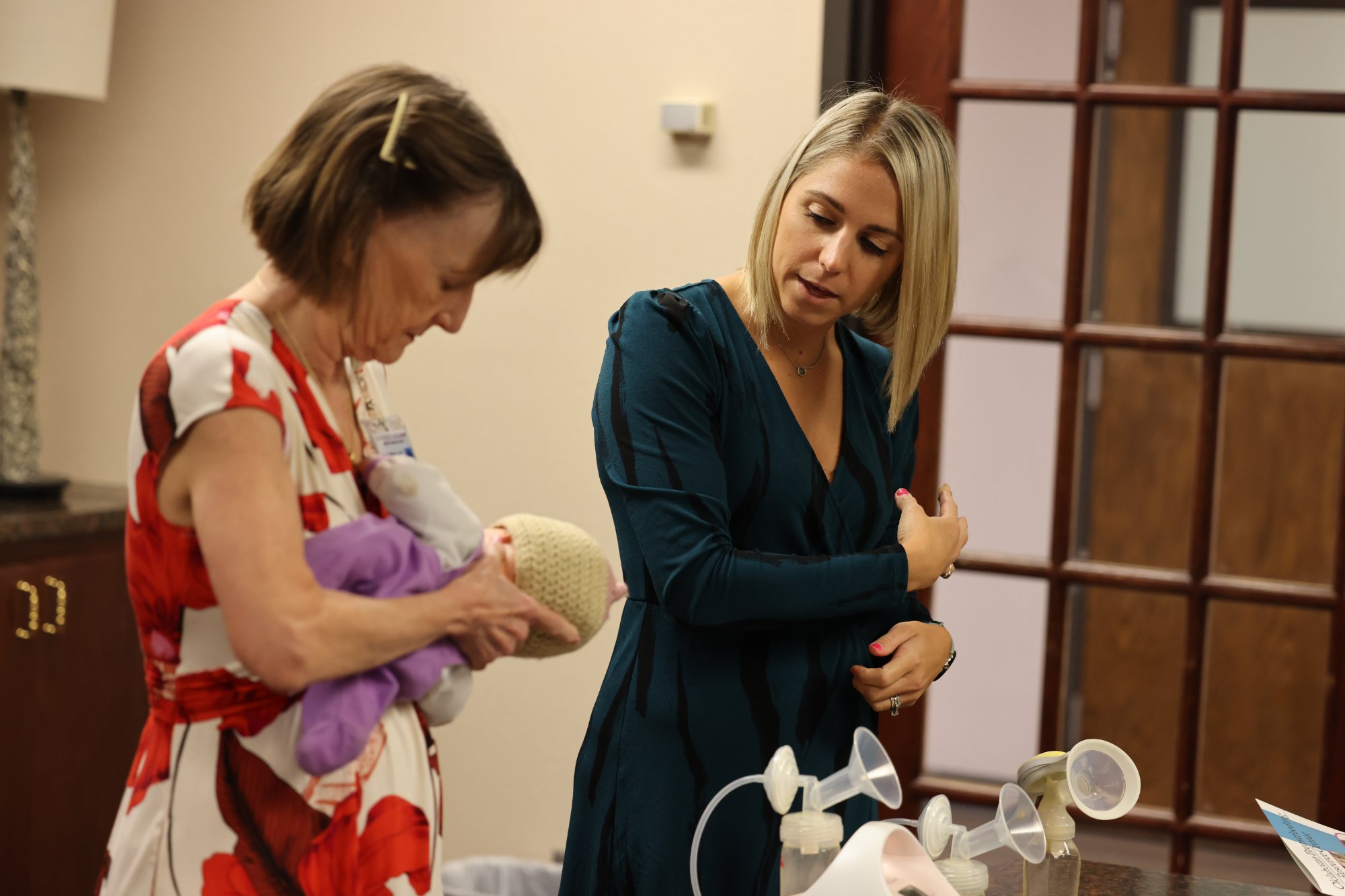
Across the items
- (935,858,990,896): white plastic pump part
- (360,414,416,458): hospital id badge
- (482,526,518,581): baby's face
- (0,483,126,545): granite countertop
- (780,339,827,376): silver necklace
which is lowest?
(935,858,990,896): white plastic pump part

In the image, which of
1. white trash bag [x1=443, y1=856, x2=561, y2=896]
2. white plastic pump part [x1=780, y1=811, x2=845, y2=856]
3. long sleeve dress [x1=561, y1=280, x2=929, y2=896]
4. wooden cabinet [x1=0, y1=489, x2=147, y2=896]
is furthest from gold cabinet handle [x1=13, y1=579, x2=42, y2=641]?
white plastic pump part [x1=780, y1=811, x2=845, y2=856]

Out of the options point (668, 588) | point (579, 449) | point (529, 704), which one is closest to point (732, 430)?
point (668, 588)

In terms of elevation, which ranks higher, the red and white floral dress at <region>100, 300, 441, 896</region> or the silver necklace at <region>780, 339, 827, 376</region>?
the silver necklace at <region>780, 339, 827, 376</region>

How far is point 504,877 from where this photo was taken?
2807 mm

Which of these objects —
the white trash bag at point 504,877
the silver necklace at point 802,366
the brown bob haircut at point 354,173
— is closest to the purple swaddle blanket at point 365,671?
the brown bob haircut at point 354,173

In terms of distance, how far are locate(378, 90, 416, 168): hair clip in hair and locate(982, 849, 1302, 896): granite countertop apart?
0.96m

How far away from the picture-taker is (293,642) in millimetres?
1038

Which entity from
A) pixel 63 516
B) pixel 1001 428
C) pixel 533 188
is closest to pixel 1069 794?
pixel 533 188

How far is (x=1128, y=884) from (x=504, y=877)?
162 centimetres

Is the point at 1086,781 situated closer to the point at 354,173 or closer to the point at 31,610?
the point at 354,173

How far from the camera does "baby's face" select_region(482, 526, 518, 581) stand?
4.00 feet

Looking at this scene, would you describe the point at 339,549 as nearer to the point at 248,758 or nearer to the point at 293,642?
the point at 293,642

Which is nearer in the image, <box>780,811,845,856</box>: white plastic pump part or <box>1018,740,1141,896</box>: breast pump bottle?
<box>780,811,845,856</box>: white plastic pump part

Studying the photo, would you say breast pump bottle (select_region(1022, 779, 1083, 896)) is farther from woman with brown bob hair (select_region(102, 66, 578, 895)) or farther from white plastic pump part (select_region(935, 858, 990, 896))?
Answer: woman with brown bob hair (select_region(102, 66, 578, 895))
